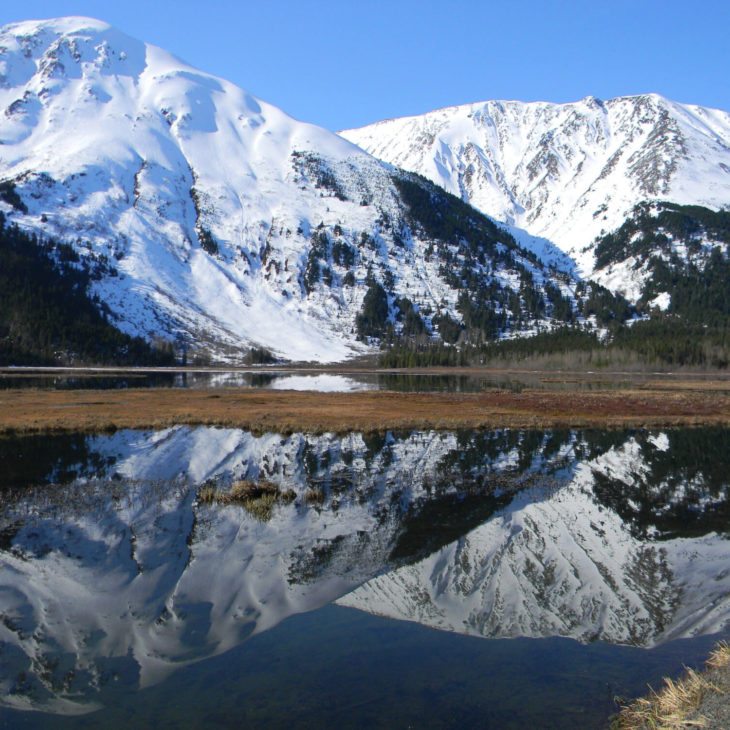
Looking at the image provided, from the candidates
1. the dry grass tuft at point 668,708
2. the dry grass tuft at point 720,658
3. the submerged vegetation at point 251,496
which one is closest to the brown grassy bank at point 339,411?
the submerged vegetation at point 251,496

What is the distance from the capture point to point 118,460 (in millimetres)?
34906

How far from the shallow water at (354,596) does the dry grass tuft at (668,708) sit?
0.54 meters

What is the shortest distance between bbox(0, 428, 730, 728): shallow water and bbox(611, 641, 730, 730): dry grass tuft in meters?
0.54

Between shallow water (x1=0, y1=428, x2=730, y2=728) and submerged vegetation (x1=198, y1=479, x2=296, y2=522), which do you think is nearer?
shallow water (x1=0, y1=428, x2=730, y2=728)

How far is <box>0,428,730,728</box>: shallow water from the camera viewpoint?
36.6 feet

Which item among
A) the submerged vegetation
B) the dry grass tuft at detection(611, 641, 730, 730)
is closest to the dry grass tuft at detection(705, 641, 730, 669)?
the dry grass tuft at detection(611, 641, 730, 730)

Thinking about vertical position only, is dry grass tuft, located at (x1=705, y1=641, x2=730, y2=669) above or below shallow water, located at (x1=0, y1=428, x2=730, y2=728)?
above

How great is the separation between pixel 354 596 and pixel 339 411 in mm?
44918

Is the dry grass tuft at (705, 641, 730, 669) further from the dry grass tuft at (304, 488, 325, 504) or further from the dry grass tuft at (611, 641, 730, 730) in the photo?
the dry grass tuft at (304, 488, 325, 504)

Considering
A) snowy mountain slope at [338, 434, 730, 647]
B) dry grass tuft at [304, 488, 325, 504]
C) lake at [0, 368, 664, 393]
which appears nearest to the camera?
snowy mountain slope at [338, 434, 730, 647]

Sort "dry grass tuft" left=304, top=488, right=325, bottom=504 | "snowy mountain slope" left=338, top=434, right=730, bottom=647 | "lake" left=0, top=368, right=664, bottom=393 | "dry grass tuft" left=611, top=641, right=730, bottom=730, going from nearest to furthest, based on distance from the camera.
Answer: "dry grass tuft" left=611, top=641, right=730, bottom=730, "snowy mountain slope" left=338, top=434, right=730, bottom=647, "dry grass tuft" left=304, top=488, right=325, bottom=504, "lake" left=0, top=368, right=664, bottom=393

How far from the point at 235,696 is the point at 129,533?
11.6 metres

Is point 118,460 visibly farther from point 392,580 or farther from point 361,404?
point 361,404

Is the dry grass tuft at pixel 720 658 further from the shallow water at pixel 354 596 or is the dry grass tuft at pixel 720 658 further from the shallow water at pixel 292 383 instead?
the shallow water at pixel 292 383
